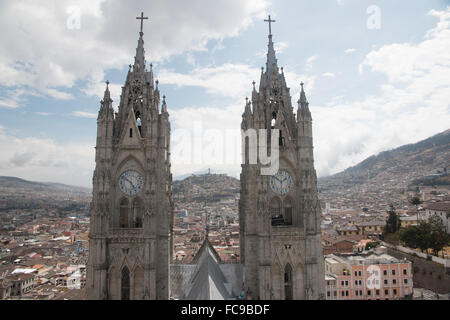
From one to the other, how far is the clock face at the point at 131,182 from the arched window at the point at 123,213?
919 mm

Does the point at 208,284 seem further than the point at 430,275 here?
No

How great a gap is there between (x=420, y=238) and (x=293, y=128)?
4891 cm

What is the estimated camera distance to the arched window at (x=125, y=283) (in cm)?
2648

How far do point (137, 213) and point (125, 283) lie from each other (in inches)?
216

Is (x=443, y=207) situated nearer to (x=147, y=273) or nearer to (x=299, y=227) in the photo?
(x=299, y=227)

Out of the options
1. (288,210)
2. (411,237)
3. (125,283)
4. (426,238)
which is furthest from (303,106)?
(411,237)

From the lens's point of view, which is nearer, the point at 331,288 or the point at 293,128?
the point at 293,128

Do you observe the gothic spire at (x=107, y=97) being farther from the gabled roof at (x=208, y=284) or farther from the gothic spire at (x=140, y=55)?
the gabled roof at (x=208, y=284)

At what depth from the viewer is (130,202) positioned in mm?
27641

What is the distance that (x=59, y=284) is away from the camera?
6681 cm

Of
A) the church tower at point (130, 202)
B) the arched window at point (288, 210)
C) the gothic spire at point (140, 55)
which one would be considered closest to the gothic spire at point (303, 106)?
the arched window at point (288, 210)

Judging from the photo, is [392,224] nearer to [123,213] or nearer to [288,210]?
[288,210]

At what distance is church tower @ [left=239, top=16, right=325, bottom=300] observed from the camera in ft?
88.3
